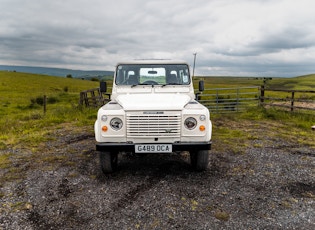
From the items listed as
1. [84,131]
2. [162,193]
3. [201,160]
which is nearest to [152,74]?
[201,160]

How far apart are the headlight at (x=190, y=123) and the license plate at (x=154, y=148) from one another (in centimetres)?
46

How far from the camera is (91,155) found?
6668mm

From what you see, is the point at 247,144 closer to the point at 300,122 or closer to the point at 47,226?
the point at 300,122

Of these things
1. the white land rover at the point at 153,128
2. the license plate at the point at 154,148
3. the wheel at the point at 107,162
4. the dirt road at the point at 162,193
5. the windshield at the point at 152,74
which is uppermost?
the windshield at the point at 152,74

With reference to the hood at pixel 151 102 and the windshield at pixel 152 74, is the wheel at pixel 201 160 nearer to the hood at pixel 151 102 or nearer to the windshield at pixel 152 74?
the hood at pixel 151 102

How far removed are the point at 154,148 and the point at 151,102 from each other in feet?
2.82

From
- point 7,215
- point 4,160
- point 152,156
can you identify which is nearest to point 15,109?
point 4,160

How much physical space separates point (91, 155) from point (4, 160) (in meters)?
1.96

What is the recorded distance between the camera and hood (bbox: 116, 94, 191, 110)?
4.72 metres

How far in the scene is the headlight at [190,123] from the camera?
474cm

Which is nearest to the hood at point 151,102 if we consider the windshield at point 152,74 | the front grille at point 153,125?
the front grille at point 153,125

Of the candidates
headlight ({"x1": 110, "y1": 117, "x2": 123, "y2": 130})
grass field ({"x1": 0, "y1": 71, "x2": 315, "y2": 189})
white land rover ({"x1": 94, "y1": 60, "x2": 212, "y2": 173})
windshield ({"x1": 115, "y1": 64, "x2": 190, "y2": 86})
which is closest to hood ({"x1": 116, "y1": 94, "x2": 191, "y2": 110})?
white land rover ({"x1": 94, "y1": 60, "x2": 212, "y2": 173})

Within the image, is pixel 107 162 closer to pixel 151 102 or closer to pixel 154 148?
pixel 154 148

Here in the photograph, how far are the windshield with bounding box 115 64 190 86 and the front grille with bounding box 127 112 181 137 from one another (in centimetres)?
174
